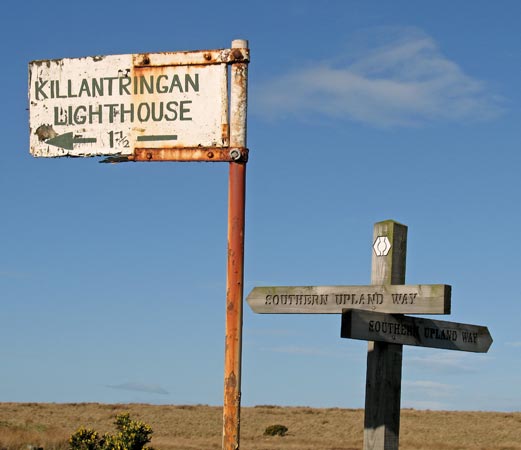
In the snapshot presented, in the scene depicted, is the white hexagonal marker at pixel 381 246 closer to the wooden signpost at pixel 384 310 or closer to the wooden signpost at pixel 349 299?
the wooden signpost at pixel 384 310

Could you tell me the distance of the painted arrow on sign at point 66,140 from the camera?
25.2ft

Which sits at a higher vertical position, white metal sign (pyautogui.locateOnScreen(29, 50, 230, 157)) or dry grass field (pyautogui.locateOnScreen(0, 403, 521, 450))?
white metal sign (pyautogui.locateOnScreen(29, 50, 230, 157))

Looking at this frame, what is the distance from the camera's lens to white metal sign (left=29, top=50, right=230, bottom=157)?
7129mm

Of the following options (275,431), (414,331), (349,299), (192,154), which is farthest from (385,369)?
(275,431)

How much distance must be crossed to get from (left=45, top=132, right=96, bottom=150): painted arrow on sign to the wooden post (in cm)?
320

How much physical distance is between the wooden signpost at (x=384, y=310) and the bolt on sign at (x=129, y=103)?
7.22ft

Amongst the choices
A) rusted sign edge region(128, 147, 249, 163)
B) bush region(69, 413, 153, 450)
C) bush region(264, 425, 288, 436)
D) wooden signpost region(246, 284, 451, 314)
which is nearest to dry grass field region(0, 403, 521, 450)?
bush region(264, 425, 288, 436)

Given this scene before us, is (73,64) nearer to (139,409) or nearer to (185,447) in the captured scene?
(185,447)

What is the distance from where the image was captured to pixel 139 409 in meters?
61.5

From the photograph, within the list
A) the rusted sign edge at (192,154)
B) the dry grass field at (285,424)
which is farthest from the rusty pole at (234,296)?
the dry grass field at (285,424)

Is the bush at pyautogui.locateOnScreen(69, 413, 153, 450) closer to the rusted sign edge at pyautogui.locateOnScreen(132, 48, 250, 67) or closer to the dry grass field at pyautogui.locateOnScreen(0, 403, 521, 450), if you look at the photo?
the dry grass field at pyautogui.locateOnScreen(0, 403, 521, 450)

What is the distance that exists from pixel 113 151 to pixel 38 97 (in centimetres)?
100

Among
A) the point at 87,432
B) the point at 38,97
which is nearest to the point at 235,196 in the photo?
the point at 38,97

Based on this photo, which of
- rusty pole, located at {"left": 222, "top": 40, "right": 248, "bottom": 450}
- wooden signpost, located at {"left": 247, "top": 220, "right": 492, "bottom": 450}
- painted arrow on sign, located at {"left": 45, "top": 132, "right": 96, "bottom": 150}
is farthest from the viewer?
wooden signpost, located at {"left": 247, "top": 220, "right": 492, "bottom": 450}
